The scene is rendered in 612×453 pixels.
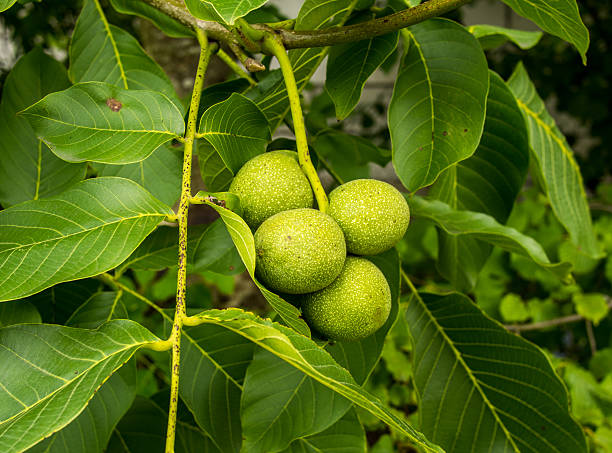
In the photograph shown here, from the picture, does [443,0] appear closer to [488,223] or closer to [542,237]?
[488,223]

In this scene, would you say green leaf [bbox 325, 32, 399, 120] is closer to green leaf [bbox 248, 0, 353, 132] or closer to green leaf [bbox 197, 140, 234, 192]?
green leaf [bbox 248, 0, 353, 132]

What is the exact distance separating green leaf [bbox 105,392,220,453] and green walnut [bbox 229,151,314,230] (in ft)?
1.40

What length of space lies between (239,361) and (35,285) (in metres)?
0.35

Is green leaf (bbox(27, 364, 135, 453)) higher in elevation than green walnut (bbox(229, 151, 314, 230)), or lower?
lower

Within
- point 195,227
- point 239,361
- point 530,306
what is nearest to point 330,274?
point 239,361

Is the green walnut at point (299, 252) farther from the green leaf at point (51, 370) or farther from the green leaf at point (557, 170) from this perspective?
the green leaf at point (557, 170)

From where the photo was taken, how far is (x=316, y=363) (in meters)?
0.59

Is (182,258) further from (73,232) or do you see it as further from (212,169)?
(212,169)

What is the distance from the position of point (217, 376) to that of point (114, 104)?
442 mm

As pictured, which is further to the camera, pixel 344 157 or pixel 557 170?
pixel 344 157

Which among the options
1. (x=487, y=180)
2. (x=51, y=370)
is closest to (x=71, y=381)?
(x=51, y=370)

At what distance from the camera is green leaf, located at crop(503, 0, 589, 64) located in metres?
→ 0.72

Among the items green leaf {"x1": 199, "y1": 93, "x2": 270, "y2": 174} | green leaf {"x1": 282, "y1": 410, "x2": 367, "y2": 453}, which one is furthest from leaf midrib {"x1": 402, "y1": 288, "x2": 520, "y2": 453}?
green leaf {"x1": 199, "y1": 93, "x2": 270, "y2": 174}

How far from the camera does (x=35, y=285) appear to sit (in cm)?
65
